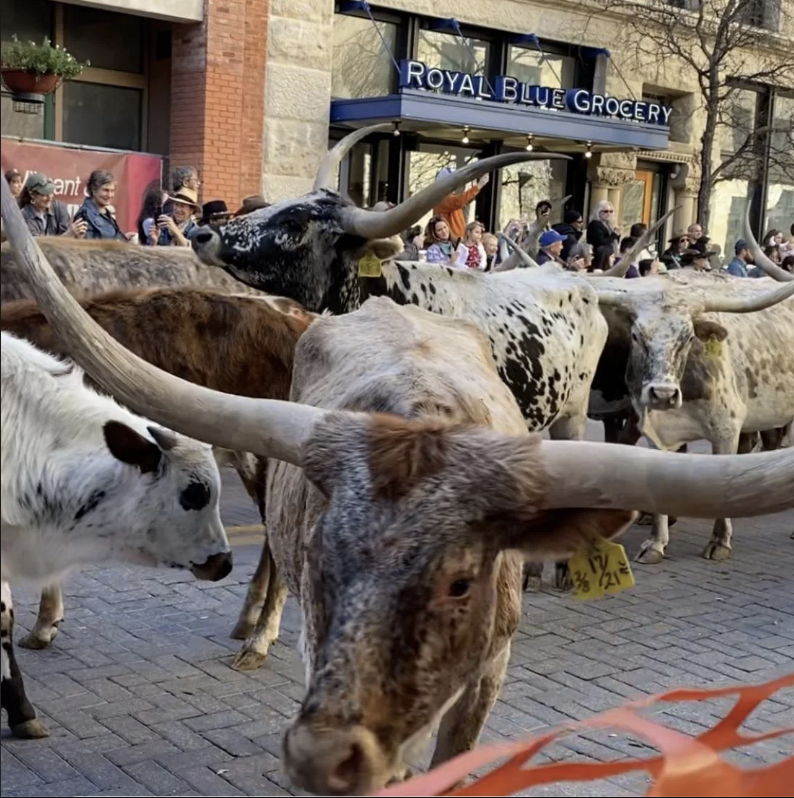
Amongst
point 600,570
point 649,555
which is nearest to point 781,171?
point 649,555

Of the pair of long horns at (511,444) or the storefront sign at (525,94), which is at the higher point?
the storefront sign at (525,94)

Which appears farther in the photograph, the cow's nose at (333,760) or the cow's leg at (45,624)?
the cow's leg at (45,624)

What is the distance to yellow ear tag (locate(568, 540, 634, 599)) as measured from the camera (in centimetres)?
307

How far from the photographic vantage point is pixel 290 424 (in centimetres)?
308

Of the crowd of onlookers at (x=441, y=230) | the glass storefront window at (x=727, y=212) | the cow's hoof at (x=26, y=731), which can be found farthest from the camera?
the glass storefront window at (x=727, y=212)

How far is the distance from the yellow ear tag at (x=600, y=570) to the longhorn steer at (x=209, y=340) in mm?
2806

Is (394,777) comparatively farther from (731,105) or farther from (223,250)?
(731,105)

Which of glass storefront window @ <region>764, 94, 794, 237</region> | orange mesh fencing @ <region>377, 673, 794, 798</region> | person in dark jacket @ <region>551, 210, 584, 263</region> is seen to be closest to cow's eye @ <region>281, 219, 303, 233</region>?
orange mesh fencing @ <region>377, 673, 794, 798</region>

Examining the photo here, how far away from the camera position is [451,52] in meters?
19.1

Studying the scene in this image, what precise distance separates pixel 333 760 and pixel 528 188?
18766 mm

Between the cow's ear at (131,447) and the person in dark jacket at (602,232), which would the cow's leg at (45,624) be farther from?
the person in dark jacket at (602,232)

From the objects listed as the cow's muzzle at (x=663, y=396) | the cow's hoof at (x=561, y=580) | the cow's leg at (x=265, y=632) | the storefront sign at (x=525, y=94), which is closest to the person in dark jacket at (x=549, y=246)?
the storefront sign at (x=525, y=94)

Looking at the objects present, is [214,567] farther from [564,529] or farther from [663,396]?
[663,396]

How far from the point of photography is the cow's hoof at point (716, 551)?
837 centimetres
